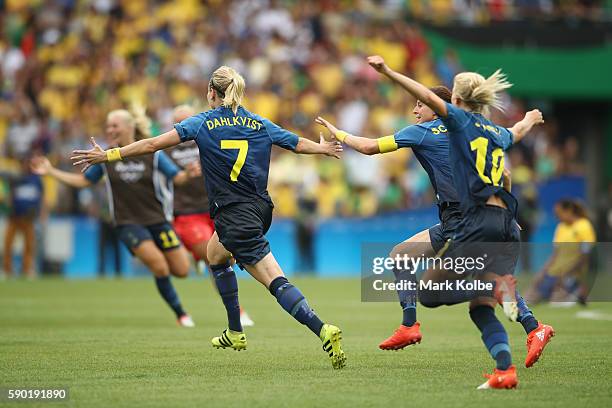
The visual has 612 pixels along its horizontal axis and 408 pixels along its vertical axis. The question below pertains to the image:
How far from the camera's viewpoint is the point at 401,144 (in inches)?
372

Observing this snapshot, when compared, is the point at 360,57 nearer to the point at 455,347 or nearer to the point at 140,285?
the point at 140,285

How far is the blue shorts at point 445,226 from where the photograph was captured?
10031mm

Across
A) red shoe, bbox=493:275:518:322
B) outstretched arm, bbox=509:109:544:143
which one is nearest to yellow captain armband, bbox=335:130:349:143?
outstretched arm, bbox=509:109:544:143

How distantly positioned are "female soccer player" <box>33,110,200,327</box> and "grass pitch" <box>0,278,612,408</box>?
2.28 feet

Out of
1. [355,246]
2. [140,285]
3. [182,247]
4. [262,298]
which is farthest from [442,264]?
[355,246]

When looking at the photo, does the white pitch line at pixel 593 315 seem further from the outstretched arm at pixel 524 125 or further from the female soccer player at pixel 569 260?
the outstretched arm at pixel 524 125

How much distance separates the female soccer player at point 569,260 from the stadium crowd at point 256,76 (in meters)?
7.47

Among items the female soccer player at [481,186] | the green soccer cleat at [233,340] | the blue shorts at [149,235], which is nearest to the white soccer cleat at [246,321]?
the blue shorts at [149,235]

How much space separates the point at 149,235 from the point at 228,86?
458 centimetres

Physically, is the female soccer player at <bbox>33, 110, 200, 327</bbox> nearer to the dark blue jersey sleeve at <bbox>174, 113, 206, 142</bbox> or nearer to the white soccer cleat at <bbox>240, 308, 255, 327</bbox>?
the white soccer cleat at <bbox>240, 308, 255, 327</bbox>

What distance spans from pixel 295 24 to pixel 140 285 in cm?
952

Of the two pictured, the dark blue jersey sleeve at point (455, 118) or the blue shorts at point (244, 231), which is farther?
the blue shorts at point (244, 231)

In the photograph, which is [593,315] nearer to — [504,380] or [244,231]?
[244,231]

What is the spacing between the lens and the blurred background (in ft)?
81.7
